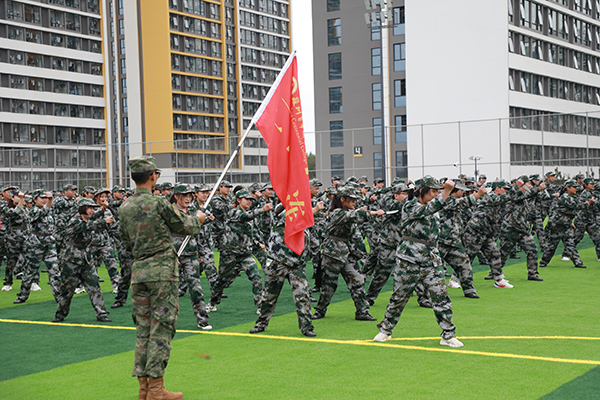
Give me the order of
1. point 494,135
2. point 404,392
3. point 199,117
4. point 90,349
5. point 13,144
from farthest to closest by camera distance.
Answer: point 199,117, point 13,144, point 494,135, point 90,349, point 404,392

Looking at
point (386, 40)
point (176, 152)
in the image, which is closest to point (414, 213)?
point (176, 152)

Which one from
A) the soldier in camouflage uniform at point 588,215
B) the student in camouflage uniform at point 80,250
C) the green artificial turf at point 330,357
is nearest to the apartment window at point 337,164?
the soldier in camouflage uniform at point 588,215

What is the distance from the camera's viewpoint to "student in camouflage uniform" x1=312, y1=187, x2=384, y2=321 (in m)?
10.5

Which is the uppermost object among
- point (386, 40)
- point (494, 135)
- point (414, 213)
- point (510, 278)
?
point (386, 40)

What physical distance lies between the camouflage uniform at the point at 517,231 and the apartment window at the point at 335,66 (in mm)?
56270

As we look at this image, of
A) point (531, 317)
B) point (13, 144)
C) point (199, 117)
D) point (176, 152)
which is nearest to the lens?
point (531, 317)

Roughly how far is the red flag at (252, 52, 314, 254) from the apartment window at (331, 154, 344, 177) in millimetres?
22875

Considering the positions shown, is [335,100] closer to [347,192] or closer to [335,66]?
[335,66]

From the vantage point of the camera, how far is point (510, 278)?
15695 mm

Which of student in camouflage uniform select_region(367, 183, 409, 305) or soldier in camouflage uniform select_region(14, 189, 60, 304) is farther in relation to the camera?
soldier in camouflage uniform select_region(14, 189, 60, 304)

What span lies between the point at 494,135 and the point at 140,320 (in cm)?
2666

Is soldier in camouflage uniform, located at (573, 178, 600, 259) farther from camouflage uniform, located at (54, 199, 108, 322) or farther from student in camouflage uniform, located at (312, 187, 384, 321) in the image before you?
camouflage uniform, located at (54, 199, 108, 322)

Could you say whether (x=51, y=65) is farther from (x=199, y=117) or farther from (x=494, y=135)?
(x=494, y=135)

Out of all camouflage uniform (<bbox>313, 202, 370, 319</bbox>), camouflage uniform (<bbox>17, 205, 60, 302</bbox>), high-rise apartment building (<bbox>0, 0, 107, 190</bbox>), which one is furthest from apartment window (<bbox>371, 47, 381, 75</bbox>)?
camouflage uniform (<bbox>313, 202, 370, 319</bbox>)
